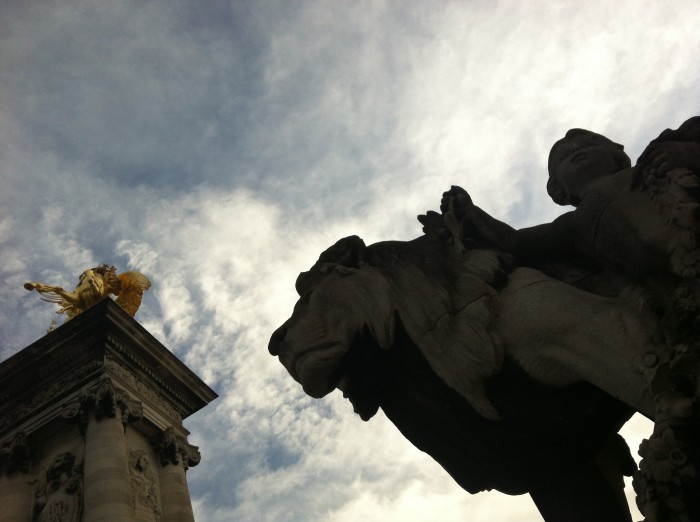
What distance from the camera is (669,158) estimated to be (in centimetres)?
293

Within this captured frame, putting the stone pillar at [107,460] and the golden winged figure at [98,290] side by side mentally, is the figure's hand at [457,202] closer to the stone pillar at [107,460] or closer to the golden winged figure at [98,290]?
the stone pillar at [107,460]

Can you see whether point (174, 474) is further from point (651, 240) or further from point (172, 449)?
point (651, 240)

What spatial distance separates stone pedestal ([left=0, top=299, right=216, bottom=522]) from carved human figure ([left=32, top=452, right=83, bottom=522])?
21mm

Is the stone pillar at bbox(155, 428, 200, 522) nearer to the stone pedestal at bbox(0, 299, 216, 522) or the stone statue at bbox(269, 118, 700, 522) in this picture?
the stone pedestal at bbox(0, 299, 216, 522)

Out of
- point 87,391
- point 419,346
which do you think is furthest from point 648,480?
point 87,391

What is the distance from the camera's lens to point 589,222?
10.4 feet

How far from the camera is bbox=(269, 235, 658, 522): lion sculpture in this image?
9.62 feet

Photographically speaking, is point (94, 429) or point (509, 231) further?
point (94, 429)

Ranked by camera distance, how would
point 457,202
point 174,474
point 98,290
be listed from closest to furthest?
point 457,202 → point 174,474 → point 98,290

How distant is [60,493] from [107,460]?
108 cm

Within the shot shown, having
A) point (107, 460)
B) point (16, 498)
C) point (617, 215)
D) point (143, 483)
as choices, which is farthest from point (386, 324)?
point (16, 498)

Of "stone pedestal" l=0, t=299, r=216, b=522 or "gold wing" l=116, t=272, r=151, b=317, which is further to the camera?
"gold wing" l=116, t=272, r=151, b=317

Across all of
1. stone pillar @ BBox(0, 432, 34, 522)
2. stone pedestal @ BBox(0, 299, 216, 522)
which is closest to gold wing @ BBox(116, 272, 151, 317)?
stone pedestal @ BBox(0, 299, 216, 522)

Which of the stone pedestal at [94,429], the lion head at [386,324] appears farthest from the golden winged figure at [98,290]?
the lion head at [386,324]
